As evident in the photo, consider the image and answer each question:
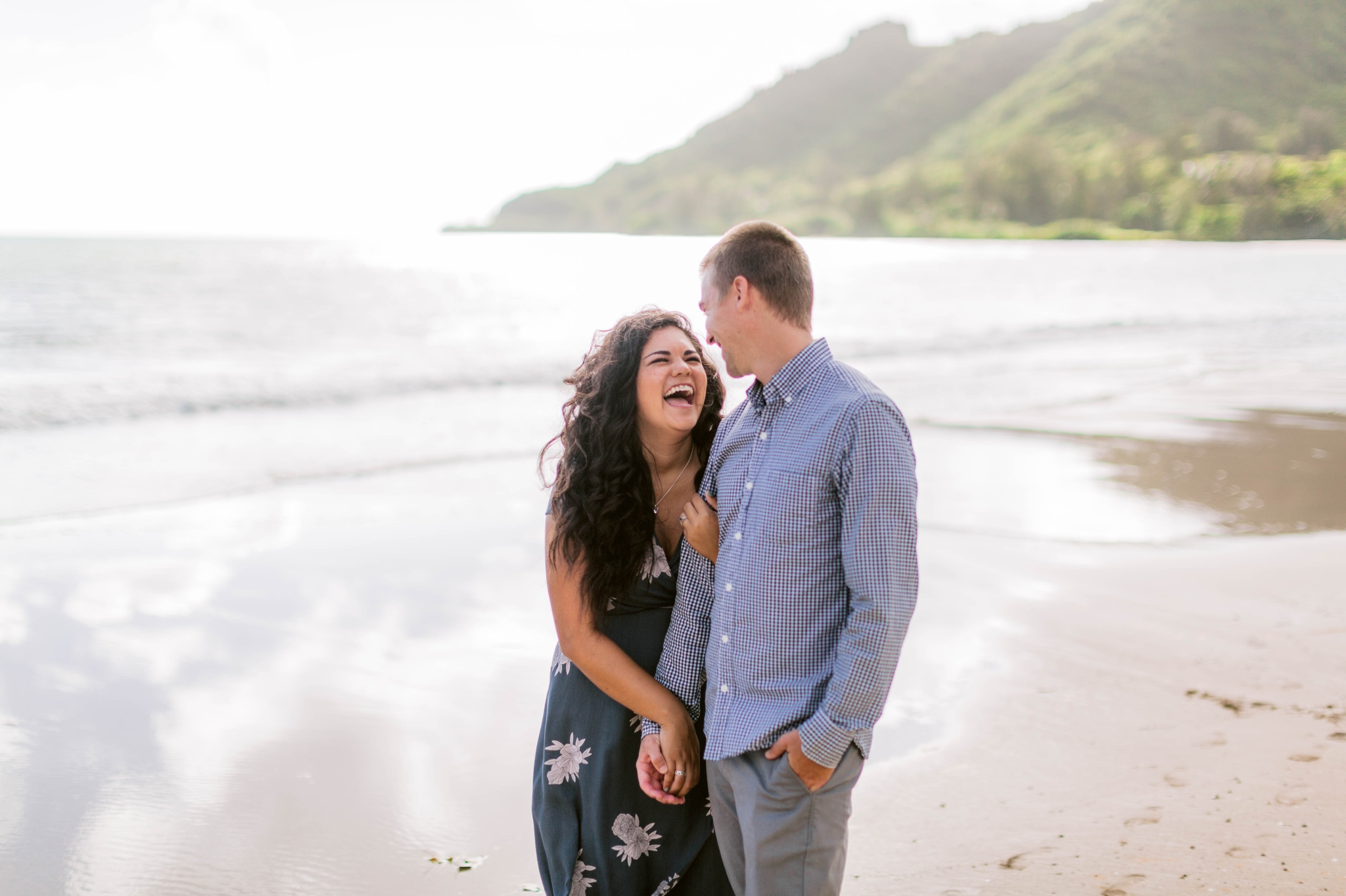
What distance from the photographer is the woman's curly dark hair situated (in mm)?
2271

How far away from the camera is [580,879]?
2.43 m

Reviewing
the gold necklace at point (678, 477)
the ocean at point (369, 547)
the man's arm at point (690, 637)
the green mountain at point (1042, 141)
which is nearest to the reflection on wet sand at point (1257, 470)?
the ocean at point (369, 547)

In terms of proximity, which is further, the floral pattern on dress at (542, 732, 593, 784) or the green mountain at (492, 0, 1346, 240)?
the green mountain at (492, 0, 1346, 240)

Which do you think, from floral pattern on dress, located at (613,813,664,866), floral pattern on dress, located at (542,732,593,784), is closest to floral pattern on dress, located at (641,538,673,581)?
floral pattern on dress, located at (542,732,593,784)

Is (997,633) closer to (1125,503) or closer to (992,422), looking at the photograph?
A: (1125,503)

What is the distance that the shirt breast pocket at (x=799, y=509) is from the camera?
1.89 metres

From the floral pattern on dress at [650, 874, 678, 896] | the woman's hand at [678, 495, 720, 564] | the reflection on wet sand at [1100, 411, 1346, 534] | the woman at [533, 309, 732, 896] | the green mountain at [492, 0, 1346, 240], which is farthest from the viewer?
the green mountain at [492, 0, 1346, 240]

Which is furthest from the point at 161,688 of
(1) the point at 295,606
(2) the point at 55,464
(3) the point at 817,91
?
(3) the point at 817,91

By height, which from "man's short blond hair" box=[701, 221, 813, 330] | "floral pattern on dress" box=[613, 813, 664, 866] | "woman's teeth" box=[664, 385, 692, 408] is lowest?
"floral pattern on dress" box=[613, 813, 664, 866]

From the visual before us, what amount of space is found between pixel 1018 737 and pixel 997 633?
1267 millimetres

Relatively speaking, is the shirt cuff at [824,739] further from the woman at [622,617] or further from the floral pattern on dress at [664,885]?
the floral pattern on dress at [664,885]

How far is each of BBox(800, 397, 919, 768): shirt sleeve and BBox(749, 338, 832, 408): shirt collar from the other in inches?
7.1

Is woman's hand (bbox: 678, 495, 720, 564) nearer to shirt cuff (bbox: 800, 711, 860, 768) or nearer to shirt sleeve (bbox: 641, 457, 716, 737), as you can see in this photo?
shirt sleeve (bbox: 641, 457, 716, 737)

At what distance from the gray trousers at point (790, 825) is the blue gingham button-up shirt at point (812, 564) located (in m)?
0.06
